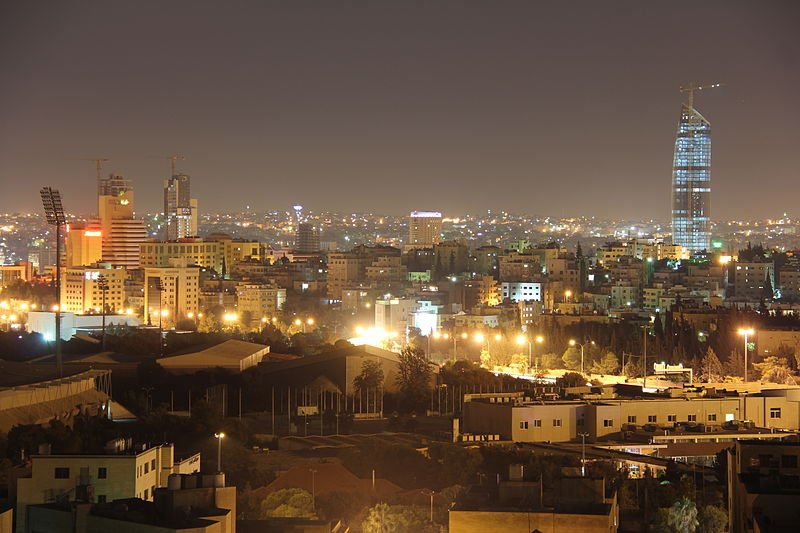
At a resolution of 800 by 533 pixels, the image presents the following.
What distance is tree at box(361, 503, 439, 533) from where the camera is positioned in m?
15.4

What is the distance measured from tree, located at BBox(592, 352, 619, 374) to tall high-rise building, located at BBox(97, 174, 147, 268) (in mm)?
38355

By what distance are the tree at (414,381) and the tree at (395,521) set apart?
1310 centimetres

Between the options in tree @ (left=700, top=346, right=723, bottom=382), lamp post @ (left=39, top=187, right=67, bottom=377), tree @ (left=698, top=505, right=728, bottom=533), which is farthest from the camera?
tree @ (left=700, top=346, right=723, bottom=382)

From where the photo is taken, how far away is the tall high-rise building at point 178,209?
93.8m

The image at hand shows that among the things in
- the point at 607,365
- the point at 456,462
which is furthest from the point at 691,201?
the point at 456,462

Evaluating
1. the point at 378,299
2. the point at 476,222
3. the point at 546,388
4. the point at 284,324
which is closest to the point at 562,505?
the point at 546,388

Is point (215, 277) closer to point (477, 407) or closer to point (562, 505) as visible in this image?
point (477, 407)

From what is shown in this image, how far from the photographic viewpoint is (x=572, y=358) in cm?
3816

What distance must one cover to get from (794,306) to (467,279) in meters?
12.6

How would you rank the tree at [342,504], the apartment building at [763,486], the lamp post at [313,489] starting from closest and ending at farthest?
1. the apartment building at [763,486]
2. the tree at [342,504]
3. the lamp post at [313,489]

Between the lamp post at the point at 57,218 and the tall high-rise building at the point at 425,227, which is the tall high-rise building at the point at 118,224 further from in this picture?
the lamp post at the point at 57,218

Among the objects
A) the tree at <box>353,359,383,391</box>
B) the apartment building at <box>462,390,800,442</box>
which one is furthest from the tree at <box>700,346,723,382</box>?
the apartment building at <box>462,390,800,442</box>

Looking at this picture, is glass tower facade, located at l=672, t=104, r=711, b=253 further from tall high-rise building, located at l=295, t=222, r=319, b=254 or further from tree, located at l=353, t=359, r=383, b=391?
tree, located at l=353, t=359, r=383, b=391

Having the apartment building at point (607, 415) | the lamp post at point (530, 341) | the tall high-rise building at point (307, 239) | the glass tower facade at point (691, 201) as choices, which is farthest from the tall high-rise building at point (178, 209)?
the apartment building at point (607, 415)
